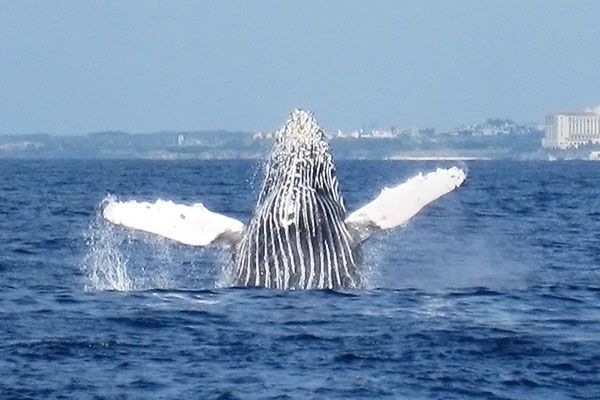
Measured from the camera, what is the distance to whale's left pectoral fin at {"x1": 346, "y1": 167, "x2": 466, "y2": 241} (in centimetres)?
1198

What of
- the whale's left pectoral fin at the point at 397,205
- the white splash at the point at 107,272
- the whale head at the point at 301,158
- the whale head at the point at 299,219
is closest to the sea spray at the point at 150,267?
the white splash at the point at 107,272

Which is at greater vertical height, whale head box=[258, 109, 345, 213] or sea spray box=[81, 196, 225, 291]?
whale head box=[258, 109, 345, 213]

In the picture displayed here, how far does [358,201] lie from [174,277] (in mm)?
27488

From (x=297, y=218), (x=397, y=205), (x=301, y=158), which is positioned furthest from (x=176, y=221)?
(x=397, y=205)

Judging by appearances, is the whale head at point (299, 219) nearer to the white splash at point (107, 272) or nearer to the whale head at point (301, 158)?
the whale head at point (301, 158)

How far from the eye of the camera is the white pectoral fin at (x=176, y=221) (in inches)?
472

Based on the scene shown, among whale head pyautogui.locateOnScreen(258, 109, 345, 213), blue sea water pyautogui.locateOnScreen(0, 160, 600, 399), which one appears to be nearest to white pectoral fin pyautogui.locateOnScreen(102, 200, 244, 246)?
blue sea water pyautogui.locateOnScreen(0, 160, 600, 399)

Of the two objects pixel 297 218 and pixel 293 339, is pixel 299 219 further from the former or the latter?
pixel 293 339

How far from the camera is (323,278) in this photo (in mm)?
12125

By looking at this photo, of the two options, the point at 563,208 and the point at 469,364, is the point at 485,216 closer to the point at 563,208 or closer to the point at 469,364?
the point at 563,208

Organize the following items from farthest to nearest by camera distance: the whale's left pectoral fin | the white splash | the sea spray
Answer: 1. the sea spray
2. the white splash
3. the whale's left pectoral fin

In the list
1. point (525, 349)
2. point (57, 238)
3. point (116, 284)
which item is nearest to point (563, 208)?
point (57, 238)

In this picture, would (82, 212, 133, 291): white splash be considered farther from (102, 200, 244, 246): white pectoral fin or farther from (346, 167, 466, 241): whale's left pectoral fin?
(346, 167, 466, 241): whale's left pectoral fin

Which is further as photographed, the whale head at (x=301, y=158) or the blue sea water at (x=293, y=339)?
the whale head at (x=301, y=158)
